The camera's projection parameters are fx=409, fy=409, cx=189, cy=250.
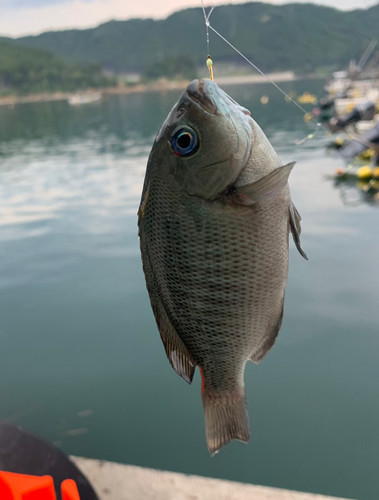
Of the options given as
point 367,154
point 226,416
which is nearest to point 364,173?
point 367,154

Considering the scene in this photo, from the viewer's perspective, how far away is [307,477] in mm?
5059

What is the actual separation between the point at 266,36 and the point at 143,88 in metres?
43.2

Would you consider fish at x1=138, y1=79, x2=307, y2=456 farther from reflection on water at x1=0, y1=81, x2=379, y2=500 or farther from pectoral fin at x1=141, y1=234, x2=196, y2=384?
reflection on water at x1=0, y1=81, x2=379, y2=500

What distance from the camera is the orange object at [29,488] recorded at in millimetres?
2672

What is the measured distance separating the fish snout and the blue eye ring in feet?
0.28

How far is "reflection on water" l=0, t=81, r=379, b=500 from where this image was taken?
5.41 meters

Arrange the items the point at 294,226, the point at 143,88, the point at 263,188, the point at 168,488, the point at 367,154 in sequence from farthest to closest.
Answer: the point at 143,88
the point at 367,154
the point at 168,488
the point at 294,226
the point at 263,188

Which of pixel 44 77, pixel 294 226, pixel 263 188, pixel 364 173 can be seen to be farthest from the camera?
pixel 44 77

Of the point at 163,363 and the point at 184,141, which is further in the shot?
the point at 163,363

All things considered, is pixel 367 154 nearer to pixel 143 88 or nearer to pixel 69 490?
pixel 69 490

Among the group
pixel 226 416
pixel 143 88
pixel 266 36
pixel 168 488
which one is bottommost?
pixel 168 488

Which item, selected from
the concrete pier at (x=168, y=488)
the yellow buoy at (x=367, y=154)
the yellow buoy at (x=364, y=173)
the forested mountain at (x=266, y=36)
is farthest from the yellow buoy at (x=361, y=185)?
the forested mountain at (x=266, y=36)

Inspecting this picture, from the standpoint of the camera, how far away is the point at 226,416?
1.59m

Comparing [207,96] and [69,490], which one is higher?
[207,96]
